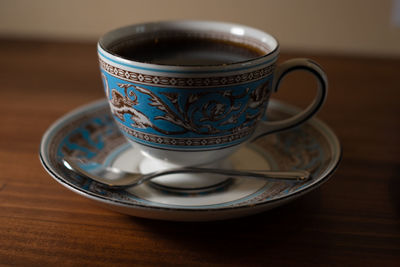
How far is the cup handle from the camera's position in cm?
57

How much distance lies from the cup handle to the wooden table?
94mm

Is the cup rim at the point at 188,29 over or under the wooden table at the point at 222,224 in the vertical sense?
over

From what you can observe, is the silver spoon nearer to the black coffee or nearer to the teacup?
the teacup

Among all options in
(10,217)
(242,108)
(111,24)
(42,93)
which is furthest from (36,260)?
(111,24)

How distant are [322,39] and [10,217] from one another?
44.4 inches

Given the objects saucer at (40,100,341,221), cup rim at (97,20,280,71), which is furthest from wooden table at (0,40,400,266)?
cup rim at (97,20,280,71)

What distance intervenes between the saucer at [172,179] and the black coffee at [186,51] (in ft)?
0.47

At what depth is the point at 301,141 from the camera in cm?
68

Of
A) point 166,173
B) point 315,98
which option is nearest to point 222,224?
point 166,173

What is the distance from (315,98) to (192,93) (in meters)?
0.20

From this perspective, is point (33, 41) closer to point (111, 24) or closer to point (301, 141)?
point (111, 24)

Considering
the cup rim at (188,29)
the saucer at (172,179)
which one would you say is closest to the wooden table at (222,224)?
the saucer at (172,179)

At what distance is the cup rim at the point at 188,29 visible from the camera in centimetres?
47

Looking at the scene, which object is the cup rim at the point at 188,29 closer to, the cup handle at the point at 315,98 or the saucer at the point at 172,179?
the cup handle at the point at 315,98
